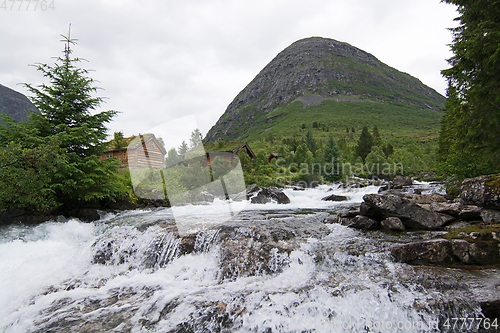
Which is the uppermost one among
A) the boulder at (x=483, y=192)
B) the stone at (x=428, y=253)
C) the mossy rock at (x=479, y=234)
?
the boulder at (x=483, y=192)

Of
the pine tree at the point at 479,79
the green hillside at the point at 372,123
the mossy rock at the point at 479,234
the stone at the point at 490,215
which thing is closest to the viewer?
the mossy rock at the point at 479,234

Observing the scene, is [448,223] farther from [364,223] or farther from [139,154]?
[139,154]

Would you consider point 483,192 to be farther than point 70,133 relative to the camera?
No

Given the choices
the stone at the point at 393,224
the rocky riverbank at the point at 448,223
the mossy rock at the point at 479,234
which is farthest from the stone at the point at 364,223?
the mossy rock at the point at 479,234

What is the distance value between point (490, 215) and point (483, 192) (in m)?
1.00

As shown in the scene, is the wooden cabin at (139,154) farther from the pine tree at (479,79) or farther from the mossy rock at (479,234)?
the mossy rock at (479,234)

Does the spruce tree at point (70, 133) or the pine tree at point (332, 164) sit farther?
the pine tree at point (332, 164)

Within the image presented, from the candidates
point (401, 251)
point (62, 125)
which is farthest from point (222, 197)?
point (401, 251)

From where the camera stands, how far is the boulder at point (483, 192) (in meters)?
7.20

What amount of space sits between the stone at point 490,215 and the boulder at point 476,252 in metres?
2.03

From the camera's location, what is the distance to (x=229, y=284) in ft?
19.8

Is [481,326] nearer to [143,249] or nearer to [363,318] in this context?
[363,318]

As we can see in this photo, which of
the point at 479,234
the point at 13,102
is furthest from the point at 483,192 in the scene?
the point at 13,102

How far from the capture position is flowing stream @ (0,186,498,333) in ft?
14.6
